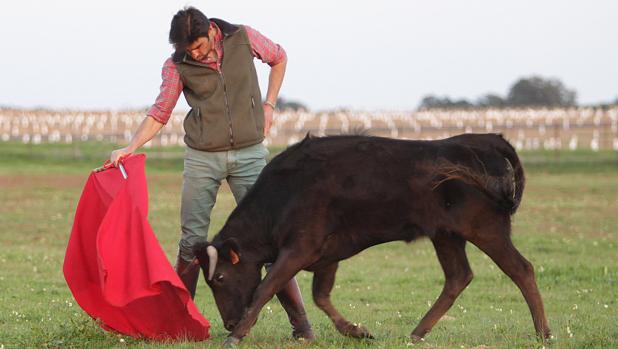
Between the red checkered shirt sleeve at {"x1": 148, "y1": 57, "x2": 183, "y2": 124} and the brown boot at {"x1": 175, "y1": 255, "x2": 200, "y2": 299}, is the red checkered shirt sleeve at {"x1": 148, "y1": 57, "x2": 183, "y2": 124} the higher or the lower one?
the higher one

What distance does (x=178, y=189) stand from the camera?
113 feet

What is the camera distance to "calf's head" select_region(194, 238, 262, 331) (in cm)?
840

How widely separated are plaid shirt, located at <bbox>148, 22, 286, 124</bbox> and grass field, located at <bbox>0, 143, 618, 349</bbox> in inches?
72.0

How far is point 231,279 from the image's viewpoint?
844cm

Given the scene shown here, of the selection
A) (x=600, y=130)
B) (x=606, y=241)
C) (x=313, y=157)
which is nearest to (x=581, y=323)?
(x=313, y=157)

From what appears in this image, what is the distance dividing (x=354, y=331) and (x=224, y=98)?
Answer: 2.14 meters

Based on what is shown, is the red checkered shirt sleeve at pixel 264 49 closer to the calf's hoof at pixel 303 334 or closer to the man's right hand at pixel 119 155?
the man's right hand at pixel 119 155

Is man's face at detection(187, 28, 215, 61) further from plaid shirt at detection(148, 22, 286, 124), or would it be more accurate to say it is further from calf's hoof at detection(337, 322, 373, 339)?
calf's hoof at detection(337, 322, 373, 339)

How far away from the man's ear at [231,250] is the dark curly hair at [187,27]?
154 centimetres

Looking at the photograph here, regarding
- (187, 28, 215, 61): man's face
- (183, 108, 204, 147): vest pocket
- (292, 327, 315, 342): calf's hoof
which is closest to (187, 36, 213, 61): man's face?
(187, 28, 215, 61): man's face

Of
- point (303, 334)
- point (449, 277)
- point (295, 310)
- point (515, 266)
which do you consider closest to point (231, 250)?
point (295, 310)

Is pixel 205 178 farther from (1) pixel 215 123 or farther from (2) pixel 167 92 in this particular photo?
(2) pixel 167 92

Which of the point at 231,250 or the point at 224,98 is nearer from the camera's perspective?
the point at 231,250

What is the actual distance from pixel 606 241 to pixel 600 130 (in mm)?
69854
